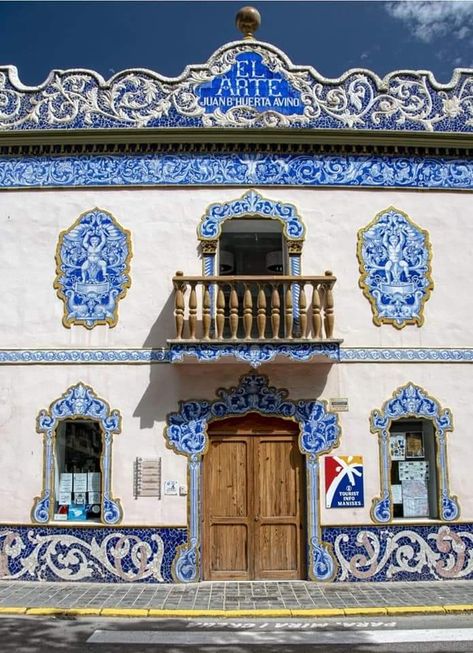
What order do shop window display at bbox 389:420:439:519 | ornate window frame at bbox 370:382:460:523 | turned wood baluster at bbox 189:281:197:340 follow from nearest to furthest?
turned wood baluster at bbox 189:281:197:340, ornate window frame at bbox 370:382:460:523, shop window display at bbox 389:420:439:519

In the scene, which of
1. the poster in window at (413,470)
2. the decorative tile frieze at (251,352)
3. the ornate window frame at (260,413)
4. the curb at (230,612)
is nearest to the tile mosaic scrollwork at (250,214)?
the decorative tile frieze at (251,352)

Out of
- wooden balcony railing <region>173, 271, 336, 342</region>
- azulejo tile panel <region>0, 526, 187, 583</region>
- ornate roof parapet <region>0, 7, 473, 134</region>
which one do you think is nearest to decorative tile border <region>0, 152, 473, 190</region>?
ornate roof parapet <region>0, 7, 473, 134</region>

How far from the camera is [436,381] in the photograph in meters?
11.3

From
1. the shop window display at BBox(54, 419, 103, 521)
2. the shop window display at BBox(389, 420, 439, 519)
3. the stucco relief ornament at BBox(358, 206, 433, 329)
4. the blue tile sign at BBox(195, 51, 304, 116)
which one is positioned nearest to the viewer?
the shop window display at BBox(54, 419, 103, 521)

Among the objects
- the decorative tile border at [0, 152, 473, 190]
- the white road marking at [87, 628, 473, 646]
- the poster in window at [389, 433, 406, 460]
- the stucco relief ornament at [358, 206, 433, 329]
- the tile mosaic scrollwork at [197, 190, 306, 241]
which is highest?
the decorative tile border at [0, 152, 473, 190]

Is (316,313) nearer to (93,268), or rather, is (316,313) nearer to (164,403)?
(164,403)

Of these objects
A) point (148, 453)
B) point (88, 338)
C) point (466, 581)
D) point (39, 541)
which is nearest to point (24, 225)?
point (88, 338)

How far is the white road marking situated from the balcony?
3.91 m

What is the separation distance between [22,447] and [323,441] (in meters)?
4.83

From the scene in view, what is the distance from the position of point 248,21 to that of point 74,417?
25.0 feet

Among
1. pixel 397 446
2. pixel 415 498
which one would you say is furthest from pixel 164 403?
pixel 415 498

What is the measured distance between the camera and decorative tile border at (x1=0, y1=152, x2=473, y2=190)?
1167cm

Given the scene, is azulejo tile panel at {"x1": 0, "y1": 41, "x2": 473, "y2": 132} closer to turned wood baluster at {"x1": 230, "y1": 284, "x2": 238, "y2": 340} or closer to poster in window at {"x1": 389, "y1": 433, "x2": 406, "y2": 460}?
turned wood baluster at {"x1": 230, "y1": 284, "x2": 238, "y2": 340}

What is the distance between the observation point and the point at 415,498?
1114 cm
